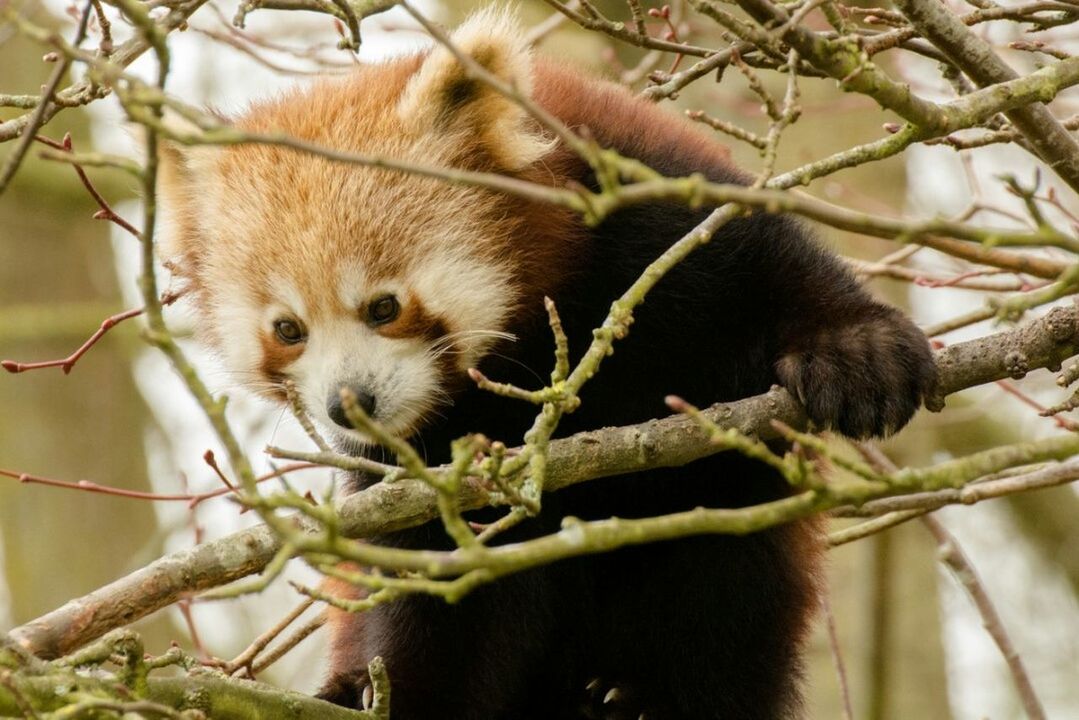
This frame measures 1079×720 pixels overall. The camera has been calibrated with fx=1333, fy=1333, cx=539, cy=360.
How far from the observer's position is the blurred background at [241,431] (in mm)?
6871

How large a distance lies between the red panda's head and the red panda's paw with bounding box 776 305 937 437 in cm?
95

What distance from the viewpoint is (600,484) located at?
430 centimetres

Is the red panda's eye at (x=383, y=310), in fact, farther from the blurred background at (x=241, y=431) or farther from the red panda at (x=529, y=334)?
the blurred background at (x=241, y=431)

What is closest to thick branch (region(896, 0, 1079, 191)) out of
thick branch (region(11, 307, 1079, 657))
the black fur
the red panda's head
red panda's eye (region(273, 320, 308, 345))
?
thick branch (region(11, 307, 1079, 657))

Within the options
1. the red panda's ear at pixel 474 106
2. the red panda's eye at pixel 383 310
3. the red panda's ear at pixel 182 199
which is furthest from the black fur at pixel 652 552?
the red panda's ear at pixel 182 199

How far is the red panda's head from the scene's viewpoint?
12.4ft

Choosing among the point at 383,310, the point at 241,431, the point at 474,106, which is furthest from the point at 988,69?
the point at 241,431

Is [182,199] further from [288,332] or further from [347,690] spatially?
[347,690]

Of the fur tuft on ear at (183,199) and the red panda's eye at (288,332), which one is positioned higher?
the fur tuft on ear at (183,199)

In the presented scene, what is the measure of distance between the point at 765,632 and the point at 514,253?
1.49 metres

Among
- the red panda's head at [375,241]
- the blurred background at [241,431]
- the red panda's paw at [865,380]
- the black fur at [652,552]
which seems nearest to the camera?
the red panda's paw at [865,380]

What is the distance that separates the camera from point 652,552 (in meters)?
4.45

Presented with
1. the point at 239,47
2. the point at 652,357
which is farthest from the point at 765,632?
the point at 239,47

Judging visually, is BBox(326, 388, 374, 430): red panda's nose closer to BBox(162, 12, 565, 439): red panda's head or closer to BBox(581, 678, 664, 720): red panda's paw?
BBox(162, 12, 565, 439): red panda's head
